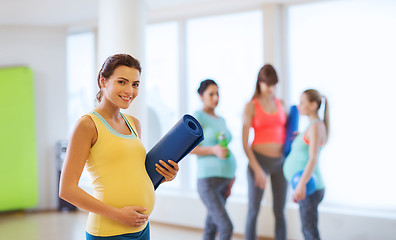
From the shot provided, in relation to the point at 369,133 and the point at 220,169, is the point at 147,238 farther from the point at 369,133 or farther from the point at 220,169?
the point at 369,133

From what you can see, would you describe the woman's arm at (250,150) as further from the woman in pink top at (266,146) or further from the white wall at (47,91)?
the white wall at (47,91)

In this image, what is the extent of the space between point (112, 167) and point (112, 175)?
1.2 inches

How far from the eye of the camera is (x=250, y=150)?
11.9 ft

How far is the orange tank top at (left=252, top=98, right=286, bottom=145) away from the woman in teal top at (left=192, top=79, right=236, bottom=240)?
31cm

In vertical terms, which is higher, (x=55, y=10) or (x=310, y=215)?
(x=55, y=10)

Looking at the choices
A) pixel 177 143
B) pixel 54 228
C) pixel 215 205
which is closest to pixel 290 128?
pixel 215 205

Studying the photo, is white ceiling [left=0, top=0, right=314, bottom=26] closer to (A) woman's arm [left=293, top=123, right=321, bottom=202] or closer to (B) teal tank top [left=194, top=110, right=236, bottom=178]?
(B) teal tank top [left=194, top=110, right=236, bottom=178]

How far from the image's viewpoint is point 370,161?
4.37 metres

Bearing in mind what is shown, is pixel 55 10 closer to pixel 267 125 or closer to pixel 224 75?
pixel 224 75

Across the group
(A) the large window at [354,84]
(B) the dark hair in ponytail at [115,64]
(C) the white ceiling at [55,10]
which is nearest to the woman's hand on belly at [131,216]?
(B) the dark hair in ponytail at [115,64]

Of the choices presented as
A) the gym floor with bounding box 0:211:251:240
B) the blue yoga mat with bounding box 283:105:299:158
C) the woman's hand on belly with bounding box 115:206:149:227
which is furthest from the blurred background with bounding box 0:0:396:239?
the woman's hand on belly with bounding box 115:206:149:227

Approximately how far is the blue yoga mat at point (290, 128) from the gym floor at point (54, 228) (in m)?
1.39

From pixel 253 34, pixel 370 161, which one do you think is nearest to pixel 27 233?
pixel 253 34

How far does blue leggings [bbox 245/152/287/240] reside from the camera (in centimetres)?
369
